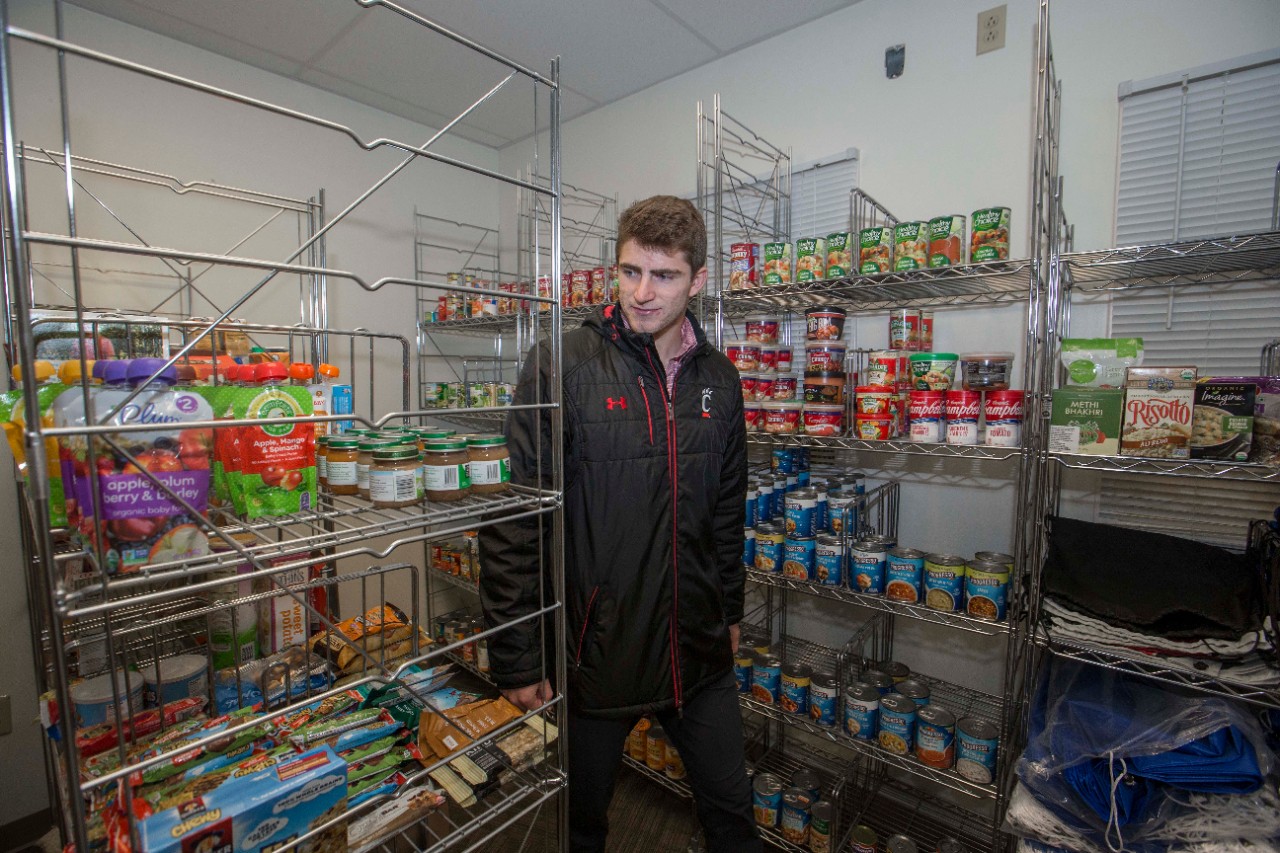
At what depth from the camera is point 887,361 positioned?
1.76 meters

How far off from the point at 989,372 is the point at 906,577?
61cm

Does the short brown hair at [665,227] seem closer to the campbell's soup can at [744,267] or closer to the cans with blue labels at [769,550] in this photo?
the campbell's soup can at [744,267]

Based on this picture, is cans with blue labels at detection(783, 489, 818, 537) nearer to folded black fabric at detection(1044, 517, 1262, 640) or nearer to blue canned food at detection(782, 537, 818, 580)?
blue canned food at detection(782, 537, 818, 580)

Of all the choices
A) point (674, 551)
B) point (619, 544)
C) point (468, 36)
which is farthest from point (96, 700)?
point (468, 36)

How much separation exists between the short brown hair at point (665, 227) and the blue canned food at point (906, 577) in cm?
103

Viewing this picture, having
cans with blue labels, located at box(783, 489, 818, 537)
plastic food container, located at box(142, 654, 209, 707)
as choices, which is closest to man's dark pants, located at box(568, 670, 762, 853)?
cans with blue labels, located at box(783, 489, 818, 537)

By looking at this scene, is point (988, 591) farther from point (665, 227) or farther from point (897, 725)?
point (665, 227)

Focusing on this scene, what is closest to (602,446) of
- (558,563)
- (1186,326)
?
→ (558,563)

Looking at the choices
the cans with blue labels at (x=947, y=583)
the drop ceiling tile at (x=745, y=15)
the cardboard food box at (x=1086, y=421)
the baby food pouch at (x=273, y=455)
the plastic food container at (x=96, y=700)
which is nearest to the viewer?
the baby food pouch at (x=273, y=455)

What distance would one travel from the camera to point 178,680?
3.93 ft

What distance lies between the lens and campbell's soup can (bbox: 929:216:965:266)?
165cm

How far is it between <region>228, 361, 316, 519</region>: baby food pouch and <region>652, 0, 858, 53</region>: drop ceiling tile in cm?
211

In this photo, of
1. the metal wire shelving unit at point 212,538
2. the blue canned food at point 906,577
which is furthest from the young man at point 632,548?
the blue canned food at point 906,577

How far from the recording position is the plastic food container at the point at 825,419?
182 cm
